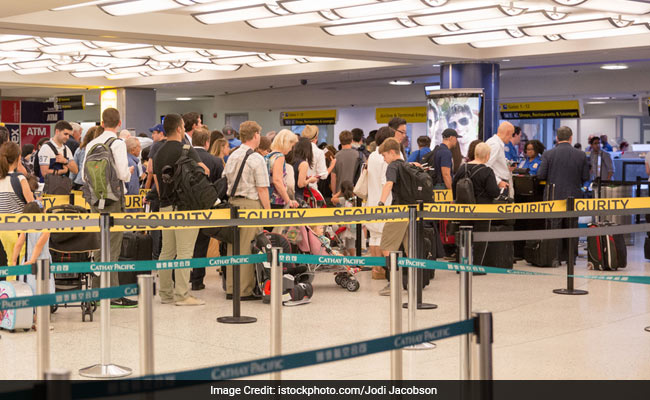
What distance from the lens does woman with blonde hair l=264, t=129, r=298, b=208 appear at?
29.9 feet

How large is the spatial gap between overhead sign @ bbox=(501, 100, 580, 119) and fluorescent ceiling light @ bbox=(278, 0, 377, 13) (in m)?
13.1

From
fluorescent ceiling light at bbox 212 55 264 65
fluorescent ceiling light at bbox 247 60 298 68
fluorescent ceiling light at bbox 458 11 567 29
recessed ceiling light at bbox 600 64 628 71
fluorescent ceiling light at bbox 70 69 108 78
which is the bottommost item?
fluorescent ceiling light at bbox 458 11 567 29

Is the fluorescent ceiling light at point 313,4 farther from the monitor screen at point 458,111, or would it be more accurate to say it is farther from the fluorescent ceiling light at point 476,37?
the monitor screen at point 458,111

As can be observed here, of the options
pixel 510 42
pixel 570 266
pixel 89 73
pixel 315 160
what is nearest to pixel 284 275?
pixel 315 160

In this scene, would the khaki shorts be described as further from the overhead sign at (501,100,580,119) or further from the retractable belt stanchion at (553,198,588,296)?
the overhead sign at (501,100,580,119)

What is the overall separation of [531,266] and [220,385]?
23.4 ft

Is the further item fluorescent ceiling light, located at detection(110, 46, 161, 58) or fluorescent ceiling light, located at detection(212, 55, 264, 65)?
fluorescent ceiling light, located at detection(212, 55, 264, 65)

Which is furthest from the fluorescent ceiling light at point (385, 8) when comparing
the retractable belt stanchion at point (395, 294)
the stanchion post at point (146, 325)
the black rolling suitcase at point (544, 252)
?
the stanchion post at point (146, 325)

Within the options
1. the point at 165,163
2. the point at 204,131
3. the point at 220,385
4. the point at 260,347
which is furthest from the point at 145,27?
the point at 220,385

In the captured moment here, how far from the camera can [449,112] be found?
16.0 meters

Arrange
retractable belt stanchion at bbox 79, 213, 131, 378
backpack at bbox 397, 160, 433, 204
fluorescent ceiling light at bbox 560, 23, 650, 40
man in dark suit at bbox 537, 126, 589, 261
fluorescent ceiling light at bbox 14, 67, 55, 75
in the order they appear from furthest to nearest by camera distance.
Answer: fluorescent ceiling light at bbox 14, 67, 55, 75 < fluorescent ceiling light at bbox 560, 23, 650, 40 < man in dark suit at bbox 537, 126, 589, 261 < backpack at bbox 397, 160, 433, 204 < retractable belt stanchion at bbox 79, 213, 131, 378

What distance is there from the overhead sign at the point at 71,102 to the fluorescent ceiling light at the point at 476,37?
1316cm

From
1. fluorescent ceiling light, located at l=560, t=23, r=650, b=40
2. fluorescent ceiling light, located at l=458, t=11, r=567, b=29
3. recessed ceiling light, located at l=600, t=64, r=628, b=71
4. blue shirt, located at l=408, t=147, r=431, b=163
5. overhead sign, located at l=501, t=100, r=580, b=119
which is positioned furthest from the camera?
overhead sign, located at l=501, t=100, r=580, b=119

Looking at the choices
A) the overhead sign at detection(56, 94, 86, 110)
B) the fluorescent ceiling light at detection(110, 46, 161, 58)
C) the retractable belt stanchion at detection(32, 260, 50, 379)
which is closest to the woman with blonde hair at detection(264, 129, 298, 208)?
the retractable belt stanchion at detection(32, 260, 50, 379)
